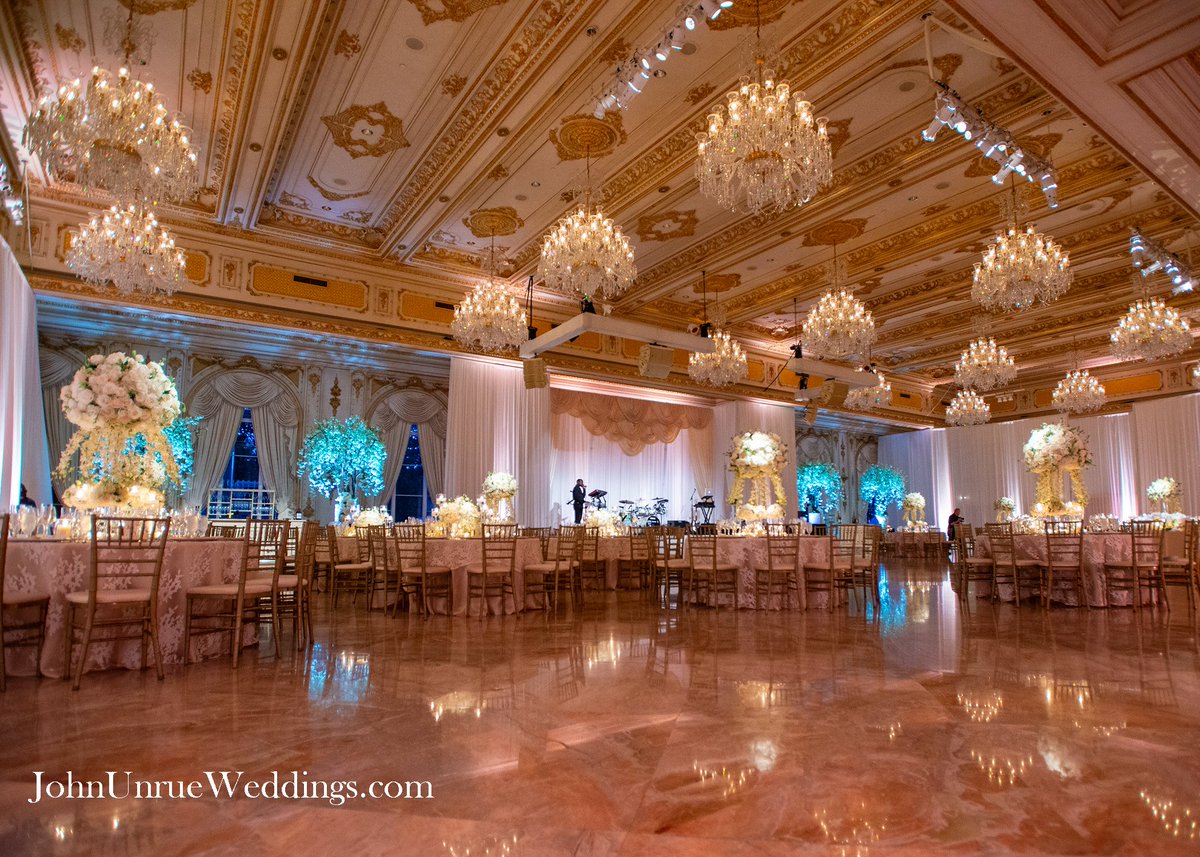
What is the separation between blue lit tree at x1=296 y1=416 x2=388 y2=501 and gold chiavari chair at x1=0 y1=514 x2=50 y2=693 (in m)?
7.92

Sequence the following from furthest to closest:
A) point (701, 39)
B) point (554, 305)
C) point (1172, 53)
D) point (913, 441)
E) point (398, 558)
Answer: point (913, 441) < point (554, 305) < point (398, 558) < point (701, 39) < point (1172, 53)

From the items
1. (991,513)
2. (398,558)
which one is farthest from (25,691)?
(991,513)

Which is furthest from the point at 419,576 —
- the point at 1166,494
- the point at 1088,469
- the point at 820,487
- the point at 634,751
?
the point at 1088,469

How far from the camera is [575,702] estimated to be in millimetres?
3781

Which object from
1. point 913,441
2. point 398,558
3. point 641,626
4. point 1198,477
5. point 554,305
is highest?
point 554,305

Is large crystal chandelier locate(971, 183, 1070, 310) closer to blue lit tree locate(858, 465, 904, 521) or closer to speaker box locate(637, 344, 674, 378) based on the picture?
speaker box locate(637, 344, 674, 378)

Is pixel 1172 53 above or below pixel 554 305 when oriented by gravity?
below

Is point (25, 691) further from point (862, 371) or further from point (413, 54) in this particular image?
point (862, 371)

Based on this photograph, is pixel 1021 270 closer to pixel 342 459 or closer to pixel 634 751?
pixel 634 751

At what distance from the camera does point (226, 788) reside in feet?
8.36

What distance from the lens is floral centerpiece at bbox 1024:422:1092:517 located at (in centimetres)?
995

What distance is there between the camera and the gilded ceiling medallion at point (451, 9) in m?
6.21

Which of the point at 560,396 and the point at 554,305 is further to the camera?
the point at 560,396

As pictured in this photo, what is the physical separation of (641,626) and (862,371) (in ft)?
33.1
